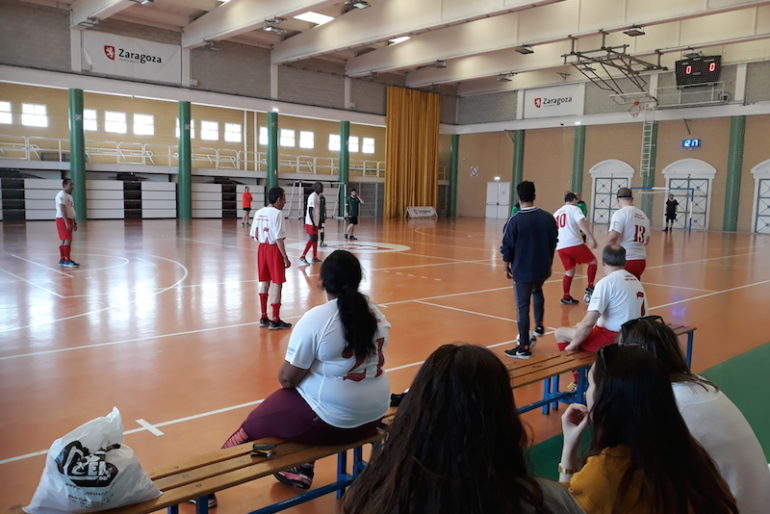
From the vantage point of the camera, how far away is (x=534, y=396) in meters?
5.52

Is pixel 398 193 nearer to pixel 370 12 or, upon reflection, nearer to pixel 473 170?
pixel 473 170

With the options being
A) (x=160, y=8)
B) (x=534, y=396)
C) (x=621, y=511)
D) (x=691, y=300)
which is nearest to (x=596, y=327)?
(x=534, y=396)

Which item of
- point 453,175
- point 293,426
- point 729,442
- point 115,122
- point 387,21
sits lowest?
point 293,426

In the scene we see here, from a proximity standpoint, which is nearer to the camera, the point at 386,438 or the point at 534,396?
the point at 386,438

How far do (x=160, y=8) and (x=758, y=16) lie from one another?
22503 millimetres

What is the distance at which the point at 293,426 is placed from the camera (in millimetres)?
3279

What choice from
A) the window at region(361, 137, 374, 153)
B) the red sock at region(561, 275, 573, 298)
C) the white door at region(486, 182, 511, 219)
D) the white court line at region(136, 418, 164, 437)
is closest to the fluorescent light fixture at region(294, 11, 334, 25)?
the window at region(361, 137, 374, 153)

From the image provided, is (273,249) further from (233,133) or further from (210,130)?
(233,133)

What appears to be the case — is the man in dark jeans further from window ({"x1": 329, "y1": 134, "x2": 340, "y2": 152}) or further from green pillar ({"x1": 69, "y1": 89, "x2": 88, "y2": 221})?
window ({"x1": 329, "y1": 134, "x2": 340, "y2": 152})

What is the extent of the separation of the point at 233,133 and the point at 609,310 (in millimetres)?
30944

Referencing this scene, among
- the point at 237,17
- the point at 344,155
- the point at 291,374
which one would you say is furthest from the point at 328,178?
the point at 291,374

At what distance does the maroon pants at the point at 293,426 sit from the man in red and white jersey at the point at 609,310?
2.32 meters

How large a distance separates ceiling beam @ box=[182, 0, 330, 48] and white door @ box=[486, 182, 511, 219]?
63.9 ft

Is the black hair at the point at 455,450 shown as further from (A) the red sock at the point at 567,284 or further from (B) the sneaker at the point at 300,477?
(A) the red sock at the point at 567,284
